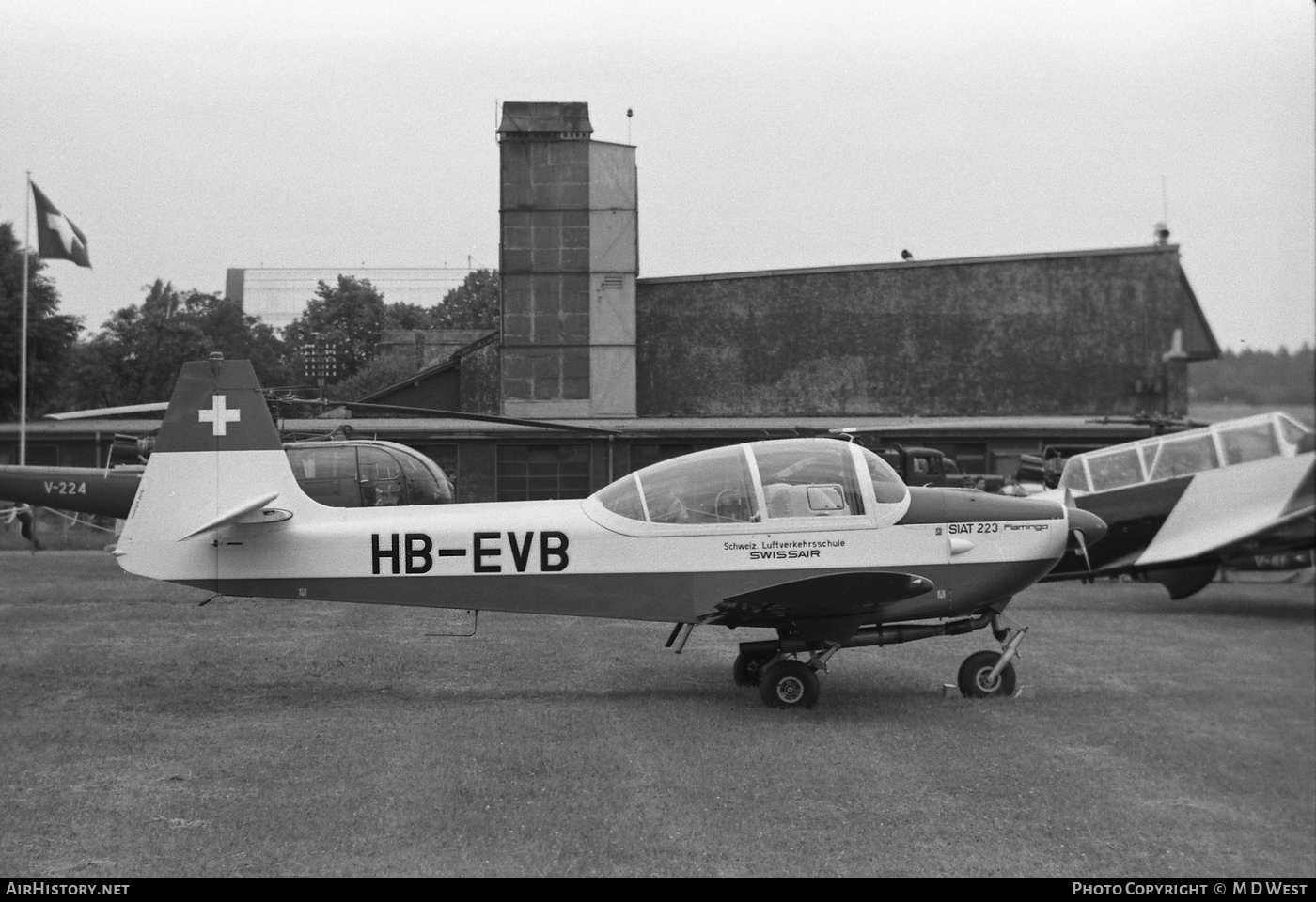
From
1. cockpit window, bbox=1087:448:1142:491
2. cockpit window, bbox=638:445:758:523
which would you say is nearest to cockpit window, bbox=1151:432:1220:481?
cockpit window, bbox=1087:448:1142:491

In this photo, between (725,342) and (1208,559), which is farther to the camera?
(725,342)

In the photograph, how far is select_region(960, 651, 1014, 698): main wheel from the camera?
8.49m

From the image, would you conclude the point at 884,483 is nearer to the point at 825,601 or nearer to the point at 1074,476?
the point at 825,601

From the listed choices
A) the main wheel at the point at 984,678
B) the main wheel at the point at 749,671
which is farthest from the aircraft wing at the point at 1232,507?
the main wheel at the point at 749,671

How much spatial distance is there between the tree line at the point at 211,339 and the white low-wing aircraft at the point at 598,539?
414 millimetres

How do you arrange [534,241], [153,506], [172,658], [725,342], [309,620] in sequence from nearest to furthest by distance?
[153,506], [172,658], [309,620], [534,241], [725,342]

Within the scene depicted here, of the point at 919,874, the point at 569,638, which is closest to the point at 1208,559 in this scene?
the point at 569,638

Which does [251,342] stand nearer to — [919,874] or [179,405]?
[179,405]

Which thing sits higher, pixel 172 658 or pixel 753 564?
pixel 753 564

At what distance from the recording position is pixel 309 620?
1008cm

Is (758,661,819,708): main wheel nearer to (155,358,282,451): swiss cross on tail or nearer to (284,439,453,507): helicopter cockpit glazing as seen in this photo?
(155,358,282,451): swiss cross on tail

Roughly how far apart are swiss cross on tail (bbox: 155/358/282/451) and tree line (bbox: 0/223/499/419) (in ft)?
0.90

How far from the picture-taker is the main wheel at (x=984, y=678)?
8492 mm
